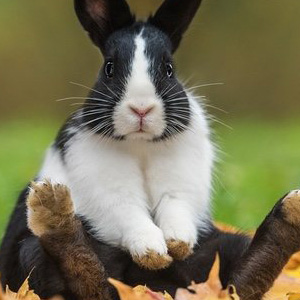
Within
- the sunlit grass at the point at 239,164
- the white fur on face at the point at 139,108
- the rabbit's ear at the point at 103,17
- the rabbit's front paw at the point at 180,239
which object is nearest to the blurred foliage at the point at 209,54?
the sunlit grass at the point at 239,164

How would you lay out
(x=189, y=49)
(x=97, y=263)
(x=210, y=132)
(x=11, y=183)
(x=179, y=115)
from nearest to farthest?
(x=97, y=263) → (x=179, y=115) → (x=210, y=132) → (x=11, y=183) → (x=189, y=49)

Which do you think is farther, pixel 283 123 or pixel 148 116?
pixel 283 123

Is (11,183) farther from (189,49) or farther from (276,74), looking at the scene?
(276,74)

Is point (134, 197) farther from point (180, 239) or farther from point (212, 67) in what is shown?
point (212, 67)

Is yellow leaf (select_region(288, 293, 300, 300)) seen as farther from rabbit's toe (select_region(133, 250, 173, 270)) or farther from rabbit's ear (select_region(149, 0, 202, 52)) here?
rabbit's ear (select_region(149, 0, 202, 52))

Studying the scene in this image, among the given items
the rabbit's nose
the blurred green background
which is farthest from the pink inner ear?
the blurred green background

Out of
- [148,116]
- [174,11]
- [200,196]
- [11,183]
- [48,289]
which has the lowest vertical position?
[11,183]

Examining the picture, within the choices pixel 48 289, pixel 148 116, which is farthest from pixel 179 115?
pixel 48 289
